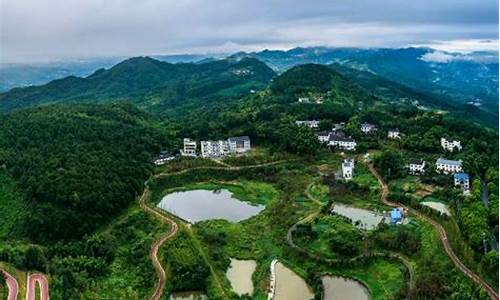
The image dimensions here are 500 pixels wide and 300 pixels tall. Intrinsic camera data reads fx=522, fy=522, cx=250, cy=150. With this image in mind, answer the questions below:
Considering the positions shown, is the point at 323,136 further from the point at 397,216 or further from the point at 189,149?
the point at 397,216

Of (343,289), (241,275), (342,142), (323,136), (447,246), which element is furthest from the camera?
(323,136)

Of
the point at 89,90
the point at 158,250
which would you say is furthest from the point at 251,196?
the point at 89,90

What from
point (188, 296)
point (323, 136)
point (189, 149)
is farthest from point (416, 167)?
point (188, 296)

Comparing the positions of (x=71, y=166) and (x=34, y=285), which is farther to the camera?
(x=71, y=166)

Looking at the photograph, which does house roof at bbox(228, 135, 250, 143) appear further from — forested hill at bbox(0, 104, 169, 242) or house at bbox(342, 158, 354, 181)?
house at bbox(342, 158, 354, 181)

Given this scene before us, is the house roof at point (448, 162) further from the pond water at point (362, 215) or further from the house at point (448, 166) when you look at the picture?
the pond water at point (362, 215)
